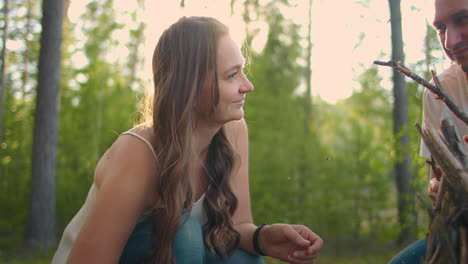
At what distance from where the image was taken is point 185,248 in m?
1.86

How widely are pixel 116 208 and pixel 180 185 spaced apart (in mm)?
285

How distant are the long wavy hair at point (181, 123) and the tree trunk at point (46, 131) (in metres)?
5.28

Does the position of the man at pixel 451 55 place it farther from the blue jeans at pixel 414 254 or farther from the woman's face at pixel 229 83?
the woman's face at pixel 229 83

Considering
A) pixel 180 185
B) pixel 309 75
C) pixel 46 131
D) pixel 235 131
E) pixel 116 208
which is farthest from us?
pixel 309 75

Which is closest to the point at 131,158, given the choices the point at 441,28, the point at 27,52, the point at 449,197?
the point at 449,197

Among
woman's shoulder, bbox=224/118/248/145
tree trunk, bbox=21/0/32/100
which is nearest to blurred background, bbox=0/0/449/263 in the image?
tree trunk, bbox=21/0/32/100

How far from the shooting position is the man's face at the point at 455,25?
158 centimetres

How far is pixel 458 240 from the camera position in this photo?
1.23m

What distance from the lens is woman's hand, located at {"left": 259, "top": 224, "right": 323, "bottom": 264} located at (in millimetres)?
1876

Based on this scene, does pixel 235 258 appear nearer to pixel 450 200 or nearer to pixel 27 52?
pixel 450 200

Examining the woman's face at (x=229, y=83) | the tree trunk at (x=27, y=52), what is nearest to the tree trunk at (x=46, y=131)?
the tree trunk at (x=27, y=52)

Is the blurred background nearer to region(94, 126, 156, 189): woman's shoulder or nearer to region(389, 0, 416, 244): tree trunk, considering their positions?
region(389, 0, 416, 244): tree trunk

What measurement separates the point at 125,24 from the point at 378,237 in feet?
24.5

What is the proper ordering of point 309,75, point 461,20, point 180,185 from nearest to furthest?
point 461,20 < point 180,185 < point 309,75
